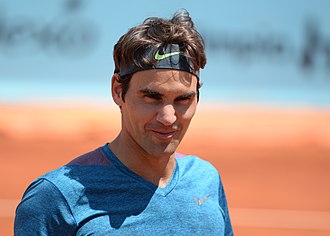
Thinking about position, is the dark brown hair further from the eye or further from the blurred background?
the blurred background

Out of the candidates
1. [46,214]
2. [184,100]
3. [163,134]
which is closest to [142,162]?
[163,134]

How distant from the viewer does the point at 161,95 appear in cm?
271

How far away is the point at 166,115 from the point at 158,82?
141 mm

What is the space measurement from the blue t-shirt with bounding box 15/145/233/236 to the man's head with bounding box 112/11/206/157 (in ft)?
0.58

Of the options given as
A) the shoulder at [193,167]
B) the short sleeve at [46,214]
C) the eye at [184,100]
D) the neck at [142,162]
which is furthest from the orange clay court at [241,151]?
the eye at [184,100]

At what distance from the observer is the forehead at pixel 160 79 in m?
2.71

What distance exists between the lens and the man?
2.59 meters

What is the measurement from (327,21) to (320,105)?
264 centimetres

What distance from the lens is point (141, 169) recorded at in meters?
2.85

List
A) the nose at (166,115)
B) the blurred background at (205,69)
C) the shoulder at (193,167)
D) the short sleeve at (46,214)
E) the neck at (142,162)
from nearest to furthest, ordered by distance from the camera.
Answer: the short sleeve at (46,214), the nose at (166,115), the neck at (142,162), the shoulder at (193,167), the blurred background at (205,69)

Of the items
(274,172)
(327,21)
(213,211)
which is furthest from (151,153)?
(327,21)

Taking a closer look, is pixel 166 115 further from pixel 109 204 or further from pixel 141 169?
pixel 109 204

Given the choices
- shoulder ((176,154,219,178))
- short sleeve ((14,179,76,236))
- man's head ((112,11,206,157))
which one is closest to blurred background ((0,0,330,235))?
shoulder ((176,154,219,178))

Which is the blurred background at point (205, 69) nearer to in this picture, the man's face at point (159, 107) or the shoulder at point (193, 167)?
the shoulder at point (193, 167)
